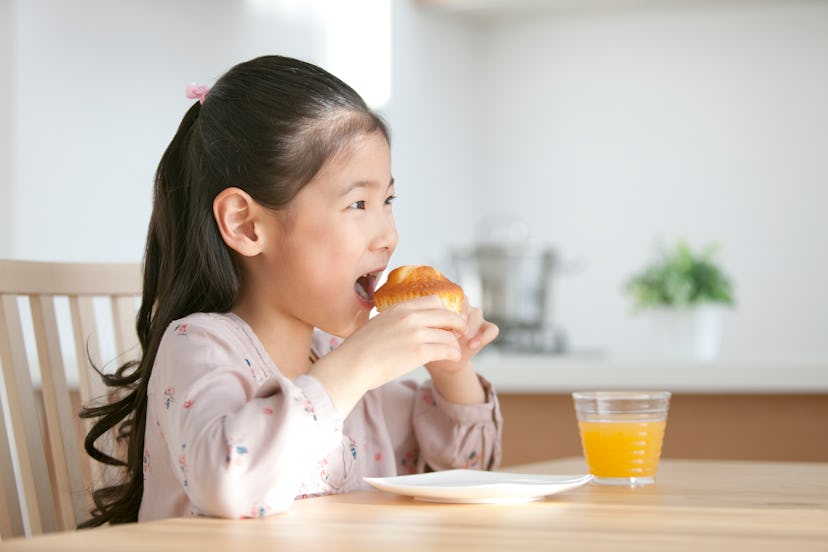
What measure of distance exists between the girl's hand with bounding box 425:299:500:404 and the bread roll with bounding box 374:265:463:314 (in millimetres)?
50

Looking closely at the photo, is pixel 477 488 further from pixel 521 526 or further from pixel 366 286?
pixel 366 286

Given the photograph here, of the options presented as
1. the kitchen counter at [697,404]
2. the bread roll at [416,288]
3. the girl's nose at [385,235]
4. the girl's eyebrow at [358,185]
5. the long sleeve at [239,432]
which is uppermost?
the girl's eyebrow at [358,185]

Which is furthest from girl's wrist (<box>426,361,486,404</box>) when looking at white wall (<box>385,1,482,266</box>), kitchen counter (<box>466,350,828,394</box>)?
white wall (<box>385,1,482,266</box>)

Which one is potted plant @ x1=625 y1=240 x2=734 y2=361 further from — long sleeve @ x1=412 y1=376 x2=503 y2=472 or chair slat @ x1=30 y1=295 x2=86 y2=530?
chair slat @ x1=30 y1=295 x2=86 y2=530

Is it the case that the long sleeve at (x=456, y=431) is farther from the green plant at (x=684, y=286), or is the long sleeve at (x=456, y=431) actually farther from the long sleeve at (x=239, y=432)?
the green plant at (x=684, y=286)

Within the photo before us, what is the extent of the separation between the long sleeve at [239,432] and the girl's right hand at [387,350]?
0.02 meters

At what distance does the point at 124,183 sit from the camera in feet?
9.28

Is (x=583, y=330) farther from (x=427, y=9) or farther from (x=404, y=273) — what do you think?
(x=404, y=273)

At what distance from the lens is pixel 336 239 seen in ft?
3.69

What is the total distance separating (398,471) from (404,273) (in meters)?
0.34

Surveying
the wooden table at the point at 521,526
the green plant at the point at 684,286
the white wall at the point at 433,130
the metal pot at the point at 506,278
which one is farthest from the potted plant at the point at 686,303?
the wooden table at the point at 521,526

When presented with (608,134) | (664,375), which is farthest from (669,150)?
(664,375)

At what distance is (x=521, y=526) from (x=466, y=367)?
53cm

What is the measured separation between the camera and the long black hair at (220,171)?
1.13 metres
